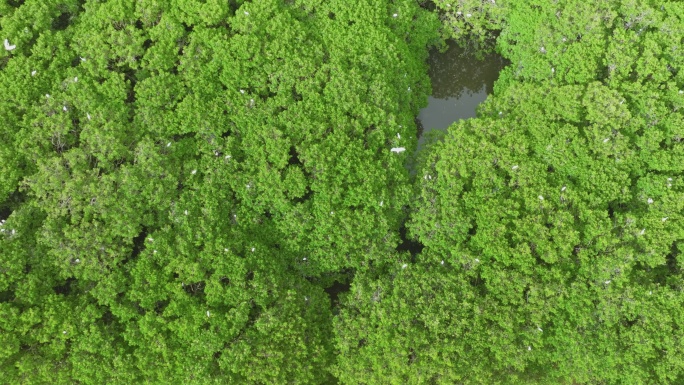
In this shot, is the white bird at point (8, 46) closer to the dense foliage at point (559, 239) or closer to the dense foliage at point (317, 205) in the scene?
the dense foliage at point (317, 205)

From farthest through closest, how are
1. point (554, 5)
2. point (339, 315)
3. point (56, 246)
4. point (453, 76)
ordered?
point (453, 76) → point (554, 5) → point (339, 315) → point (56, 246)

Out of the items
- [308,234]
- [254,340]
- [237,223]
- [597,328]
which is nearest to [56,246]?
[237,223]

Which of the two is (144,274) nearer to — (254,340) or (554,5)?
(254,340)

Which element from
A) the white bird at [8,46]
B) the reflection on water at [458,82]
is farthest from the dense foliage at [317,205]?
the reflection on water at [458,82]

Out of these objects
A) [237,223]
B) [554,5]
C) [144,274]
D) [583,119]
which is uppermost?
[554,5]

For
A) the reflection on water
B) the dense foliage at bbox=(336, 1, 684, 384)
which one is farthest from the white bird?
the reflection on water

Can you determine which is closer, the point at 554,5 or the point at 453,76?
the point at 554,5

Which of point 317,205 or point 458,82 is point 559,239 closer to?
point 317,205

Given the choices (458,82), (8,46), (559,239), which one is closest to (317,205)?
(559,239)

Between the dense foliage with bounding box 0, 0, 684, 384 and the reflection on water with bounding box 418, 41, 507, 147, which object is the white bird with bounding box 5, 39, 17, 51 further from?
the reflection on water with bounding box 418, 41, 507, 147
